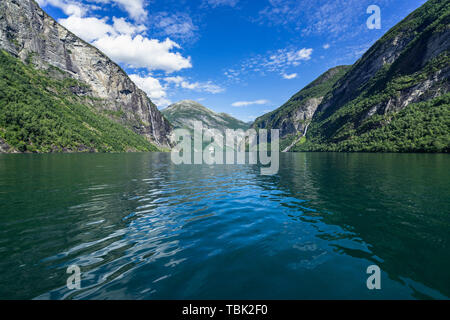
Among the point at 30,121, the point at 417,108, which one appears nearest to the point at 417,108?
the point at 417,108

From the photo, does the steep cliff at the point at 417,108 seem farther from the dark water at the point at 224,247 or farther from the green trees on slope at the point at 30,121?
the green trees on slope at the point at 30,121

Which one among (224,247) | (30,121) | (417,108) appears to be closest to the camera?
(224,247)

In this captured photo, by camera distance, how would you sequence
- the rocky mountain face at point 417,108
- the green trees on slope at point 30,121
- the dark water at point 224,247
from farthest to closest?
the green trees on slope at point 30,121 < the rocky mountain face at point 417,108 < the dark water at point 224,247

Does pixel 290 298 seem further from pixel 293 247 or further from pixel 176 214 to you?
pixel 176 214

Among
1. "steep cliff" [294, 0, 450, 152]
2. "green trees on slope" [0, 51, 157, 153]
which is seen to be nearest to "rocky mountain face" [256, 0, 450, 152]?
"steep cliff" [294, 0, 450, 152]

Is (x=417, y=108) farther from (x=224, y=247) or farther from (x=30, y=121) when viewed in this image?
(x=30, y=121)

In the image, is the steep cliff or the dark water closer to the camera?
the dark water

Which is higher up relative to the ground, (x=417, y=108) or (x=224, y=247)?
(x=417, y=108)

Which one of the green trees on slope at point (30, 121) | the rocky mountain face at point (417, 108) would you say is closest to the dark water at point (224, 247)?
the rocky mountain face at point (417, 108)

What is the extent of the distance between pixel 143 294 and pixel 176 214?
858 centimetres

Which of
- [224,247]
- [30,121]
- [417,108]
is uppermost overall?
[417,108]

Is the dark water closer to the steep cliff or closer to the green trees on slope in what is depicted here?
the steep cliff

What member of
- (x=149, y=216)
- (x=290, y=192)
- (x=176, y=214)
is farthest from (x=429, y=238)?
(x=149, y=216)

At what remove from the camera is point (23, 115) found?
140m
